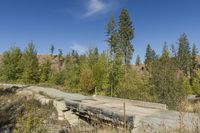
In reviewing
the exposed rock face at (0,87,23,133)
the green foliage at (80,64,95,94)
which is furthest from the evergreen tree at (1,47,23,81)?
the exposed rock face at (0,87,23,133)

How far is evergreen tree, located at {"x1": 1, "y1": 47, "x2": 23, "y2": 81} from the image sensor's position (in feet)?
115

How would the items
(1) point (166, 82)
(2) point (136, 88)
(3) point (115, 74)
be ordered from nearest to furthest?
(1) point (166, 82) < (2) point (136, 88) < (3) point (115, 74)

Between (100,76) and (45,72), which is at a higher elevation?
(45,72)

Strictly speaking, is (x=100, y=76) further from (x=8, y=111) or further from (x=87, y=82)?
(x=8, y=111)

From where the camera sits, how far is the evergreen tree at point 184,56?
6845 cm

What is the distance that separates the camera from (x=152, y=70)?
759 inches

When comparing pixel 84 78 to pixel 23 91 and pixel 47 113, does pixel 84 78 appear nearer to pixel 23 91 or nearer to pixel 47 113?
pixel 23 91

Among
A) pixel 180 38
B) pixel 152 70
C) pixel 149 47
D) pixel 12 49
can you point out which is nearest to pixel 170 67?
pixel 152 70

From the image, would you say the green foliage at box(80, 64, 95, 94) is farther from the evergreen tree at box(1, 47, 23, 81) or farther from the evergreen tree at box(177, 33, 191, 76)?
the evergreen tree at box(177, 33, 191, 76)

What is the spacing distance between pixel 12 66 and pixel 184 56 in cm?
5156

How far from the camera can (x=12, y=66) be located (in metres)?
34.9

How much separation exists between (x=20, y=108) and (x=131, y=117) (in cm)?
980

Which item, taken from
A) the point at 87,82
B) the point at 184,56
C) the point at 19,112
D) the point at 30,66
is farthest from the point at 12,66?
the point at 184,56

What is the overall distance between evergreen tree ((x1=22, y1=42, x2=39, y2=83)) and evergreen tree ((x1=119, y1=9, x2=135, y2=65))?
1809 cm
